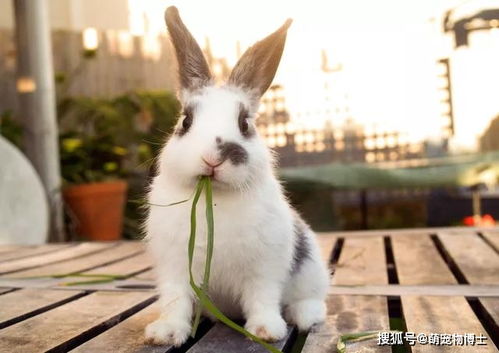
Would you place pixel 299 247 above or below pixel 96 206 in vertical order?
above

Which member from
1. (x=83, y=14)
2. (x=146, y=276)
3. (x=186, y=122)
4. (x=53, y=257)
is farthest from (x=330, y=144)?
(x=186, y=122)

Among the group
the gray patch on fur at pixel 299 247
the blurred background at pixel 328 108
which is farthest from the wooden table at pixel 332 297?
the blurred background at pixel 328 108

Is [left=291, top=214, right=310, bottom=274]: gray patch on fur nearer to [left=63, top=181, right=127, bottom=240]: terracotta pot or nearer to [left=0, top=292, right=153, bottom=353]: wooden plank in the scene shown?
[left=0, top=292, right=153, bottom=353]: wooden plank

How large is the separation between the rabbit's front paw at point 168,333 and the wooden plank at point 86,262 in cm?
103

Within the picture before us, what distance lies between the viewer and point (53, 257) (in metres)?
2.68

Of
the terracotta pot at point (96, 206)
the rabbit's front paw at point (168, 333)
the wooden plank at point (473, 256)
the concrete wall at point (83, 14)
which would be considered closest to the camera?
the rabbit's front paw at point (168, 333)

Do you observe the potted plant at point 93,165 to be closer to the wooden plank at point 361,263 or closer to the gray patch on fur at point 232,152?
the wooden plank at point 361,263

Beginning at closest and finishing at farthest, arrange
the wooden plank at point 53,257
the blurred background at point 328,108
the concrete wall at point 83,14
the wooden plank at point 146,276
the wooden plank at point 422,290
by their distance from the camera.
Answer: the wooden plank at point 422,290 < the wooden plank at point 146,276 < the wooden plank at point 53,257 < the blurred background at point 328,108 < the concrete wall at point 83,14

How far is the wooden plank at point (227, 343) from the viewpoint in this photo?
1279mm

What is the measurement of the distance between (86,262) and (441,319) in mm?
1516

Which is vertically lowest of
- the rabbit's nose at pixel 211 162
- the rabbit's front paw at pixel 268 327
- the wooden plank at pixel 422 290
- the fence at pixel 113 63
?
the wooden plank at pixel 422 290

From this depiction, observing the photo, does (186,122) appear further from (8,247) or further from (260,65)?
(8,247)

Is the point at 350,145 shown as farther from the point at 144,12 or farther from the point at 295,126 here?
the point at 144,12

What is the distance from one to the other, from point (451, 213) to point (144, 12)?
3.03 meters
